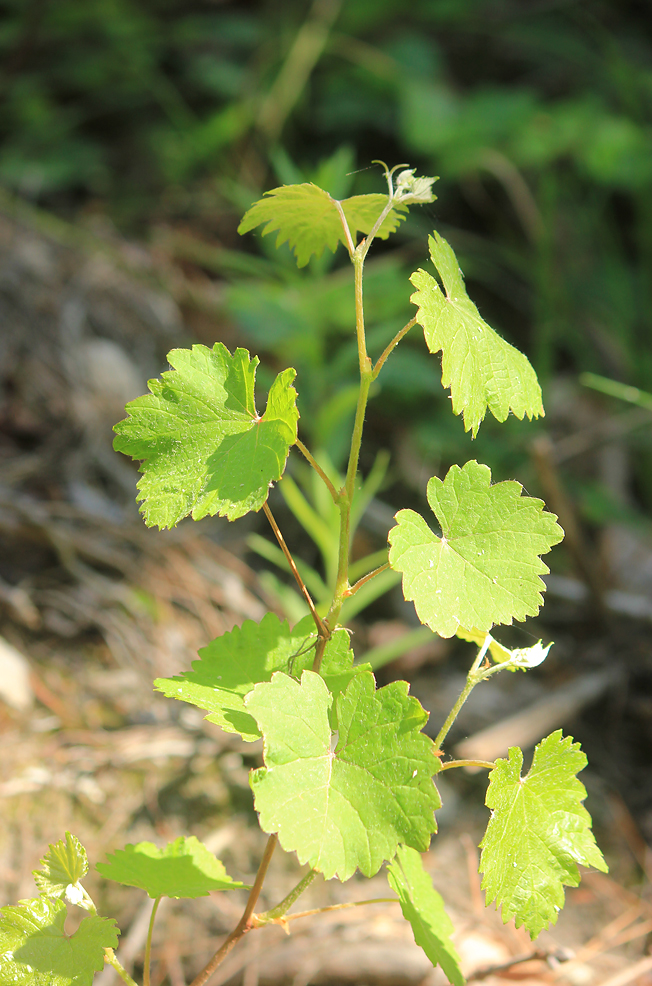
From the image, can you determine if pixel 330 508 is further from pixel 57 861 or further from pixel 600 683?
pixel 57 861

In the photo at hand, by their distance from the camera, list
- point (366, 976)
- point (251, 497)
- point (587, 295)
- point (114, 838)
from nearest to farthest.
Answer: point (251, 497), point (366, 976), point (114, 838), point (587, 295)

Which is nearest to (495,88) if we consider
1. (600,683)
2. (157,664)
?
(600,683)

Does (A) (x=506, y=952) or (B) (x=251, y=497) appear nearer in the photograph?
(B) (x=251, y=497)

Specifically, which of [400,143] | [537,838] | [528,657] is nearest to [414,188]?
[528,657]

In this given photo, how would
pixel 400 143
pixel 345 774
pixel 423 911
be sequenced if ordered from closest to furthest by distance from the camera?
pixel 345 774, pixel 423 911, pixel 400 143

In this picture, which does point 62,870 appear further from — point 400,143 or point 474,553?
point 400,143

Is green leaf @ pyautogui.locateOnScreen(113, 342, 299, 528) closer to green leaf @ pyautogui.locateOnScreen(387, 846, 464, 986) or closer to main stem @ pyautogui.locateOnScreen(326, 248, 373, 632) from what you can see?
main stem @ pyautogui.locateOnScreen(326, 248, 373, 632)

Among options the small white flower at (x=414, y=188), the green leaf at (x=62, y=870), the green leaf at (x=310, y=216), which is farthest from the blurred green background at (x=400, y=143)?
the green leaf at (x=62, y=870)
